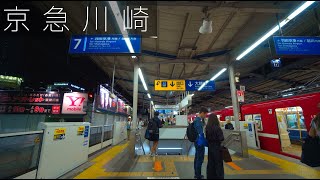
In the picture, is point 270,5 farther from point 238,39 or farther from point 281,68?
point 281,68

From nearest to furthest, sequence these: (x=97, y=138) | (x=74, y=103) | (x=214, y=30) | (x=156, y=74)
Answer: (x=214, y=30), (x=97, y=138), (x=156, y=74), (x=74, y=103)

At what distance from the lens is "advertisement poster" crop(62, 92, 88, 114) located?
32.5 feet

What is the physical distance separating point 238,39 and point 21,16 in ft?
20.5

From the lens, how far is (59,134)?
141 inches

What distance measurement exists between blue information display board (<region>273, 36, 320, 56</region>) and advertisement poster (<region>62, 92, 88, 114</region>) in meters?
9.89

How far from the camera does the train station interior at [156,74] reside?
3.48 meters

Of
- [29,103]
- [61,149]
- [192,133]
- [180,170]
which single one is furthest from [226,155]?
[29,103]

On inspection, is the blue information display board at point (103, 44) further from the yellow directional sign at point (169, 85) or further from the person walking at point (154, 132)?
the yellow directional sign at point (169, 85)

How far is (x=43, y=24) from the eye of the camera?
446cm

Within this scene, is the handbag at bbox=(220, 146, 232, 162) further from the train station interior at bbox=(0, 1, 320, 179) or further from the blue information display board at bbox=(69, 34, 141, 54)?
the blue information display board at bbox=(69, 34, 141, 54)

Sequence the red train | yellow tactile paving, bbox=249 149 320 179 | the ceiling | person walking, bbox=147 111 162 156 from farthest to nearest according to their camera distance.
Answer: person walking, bbox=147 111 162 156 < the red train < yellow tactile paving, bbox=249 149 320 179 < the ceiling

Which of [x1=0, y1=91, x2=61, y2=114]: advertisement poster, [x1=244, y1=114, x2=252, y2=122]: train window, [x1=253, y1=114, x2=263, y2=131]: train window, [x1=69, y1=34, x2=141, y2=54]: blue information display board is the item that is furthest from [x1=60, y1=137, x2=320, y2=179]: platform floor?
[x1=0, y1=91, x2=61, y2=114]: advertisement poster

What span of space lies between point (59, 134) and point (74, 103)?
711cm

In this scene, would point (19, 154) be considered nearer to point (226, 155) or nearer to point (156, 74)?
point (156, 74)
